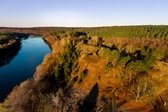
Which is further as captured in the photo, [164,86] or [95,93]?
[95,93]

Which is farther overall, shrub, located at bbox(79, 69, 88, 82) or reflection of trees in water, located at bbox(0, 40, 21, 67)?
reflection of trees in water, located at bbox(0, 40, 21, 67)

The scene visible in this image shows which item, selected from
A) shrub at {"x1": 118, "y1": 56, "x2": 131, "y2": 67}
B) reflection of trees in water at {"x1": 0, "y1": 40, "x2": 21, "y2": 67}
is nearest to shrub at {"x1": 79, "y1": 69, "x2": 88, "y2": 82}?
shrub at {"x1": 118, "y1": 56, "x2": 131, "y2": 67}

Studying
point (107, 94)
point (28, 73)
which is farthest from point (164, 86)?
point (28, 73)

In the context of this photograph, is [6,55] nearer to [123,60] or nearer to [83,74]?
[83,74]

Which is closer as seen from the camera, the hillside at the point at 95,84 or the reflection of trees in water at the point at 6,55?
the hillside at the point at 95,84

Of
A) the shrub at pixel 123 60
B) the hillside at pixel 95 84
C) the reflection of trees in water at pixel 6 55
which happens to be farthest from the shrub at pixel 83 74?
the reflection of trees in water at pixel 6 55

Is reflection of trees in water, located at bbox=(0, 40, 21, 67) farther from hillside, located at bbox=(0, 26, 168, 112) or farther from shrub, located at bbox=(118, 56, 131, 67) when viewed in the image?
shrub, located at bbox=(118, 56, 131, 67)

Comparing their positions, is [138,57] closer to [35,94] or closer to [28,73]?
[35,94]

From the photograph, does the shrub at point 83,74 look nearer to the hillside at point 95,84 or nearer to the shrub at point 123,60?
the hillside at point 95,84
